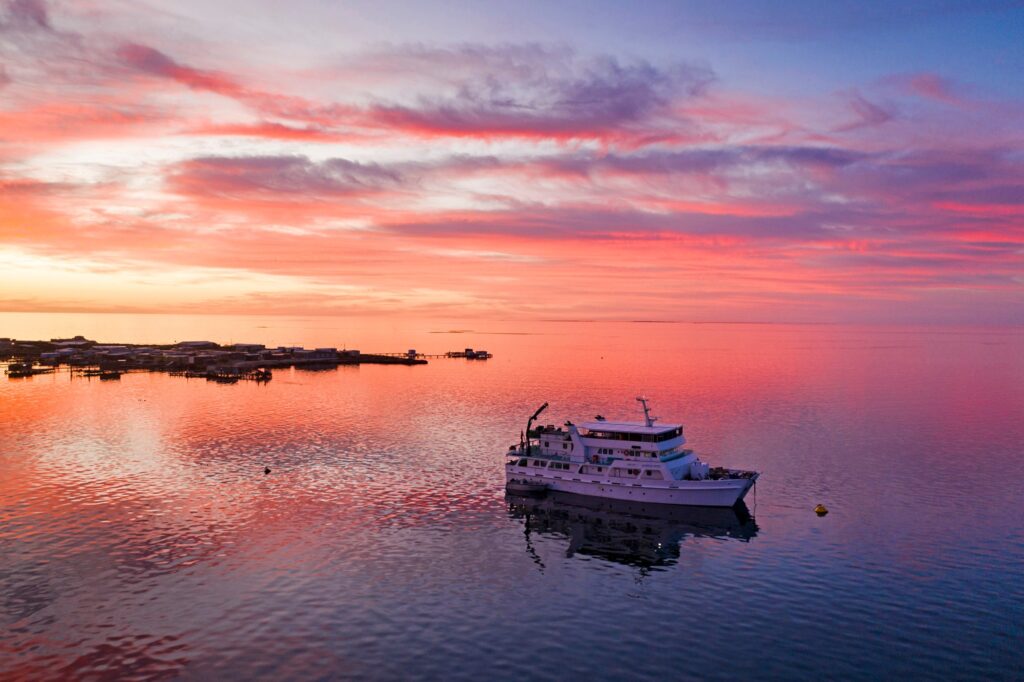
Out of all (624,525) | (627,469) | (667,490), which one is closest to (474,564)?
(624,525)

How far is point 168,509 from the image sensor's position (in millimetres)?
66125

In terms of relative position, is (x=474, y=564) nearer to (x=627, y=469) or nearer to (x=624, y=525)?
(x=624, y=525)

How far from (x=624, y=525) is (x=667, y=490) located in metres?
7.34

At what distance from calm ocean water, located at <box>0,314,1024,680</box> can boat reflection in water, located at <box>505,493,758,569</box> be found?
0.35 m

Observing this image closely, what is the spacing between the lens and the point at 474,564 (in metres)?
53.8

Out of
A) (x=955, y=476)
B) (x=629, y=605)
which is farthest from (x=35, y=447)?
(x=955, y=476)

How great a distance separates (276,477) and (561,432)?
34.5 m

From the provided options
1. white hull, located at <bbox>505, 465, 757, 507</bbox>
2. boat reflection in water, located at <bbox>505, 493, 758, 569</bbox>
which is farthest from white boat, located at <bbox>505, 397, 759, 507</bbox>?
boat reflection in water, located at <bbox>505, 493, 758, 569</bbox>

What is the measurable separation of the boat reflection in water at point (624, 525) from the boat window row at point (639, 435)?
6873 mm

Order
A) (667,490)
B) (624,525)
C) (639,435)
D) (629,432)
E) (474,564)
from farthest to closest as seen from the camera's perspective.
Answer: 1. (629,432)
2. (639,435)
3. (667,490)
4. (624,525)
5. (474,564)

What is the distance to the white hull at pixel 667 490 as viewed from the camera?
6919 centimetres

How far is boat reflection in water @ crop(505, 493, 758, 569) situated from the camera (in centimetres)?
5825

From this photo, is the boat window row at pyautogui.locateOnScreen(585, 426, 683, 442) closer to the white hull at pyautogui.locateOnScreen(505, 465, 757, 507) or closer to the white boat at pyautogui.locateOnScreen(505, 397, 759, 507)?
the white boat at pyautogui.locateOnScreen(505, 397, 759, 507)

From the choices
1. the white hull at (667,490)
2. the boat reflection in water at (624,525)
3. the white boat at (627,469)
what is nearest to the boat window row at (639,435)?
the white boat at (627,469)
